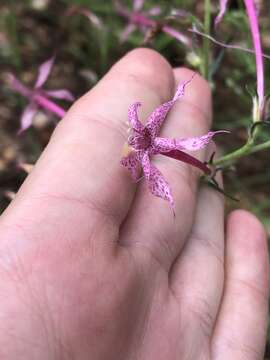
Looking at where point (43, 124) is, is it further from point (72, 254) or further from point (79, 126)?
point (72, 254)

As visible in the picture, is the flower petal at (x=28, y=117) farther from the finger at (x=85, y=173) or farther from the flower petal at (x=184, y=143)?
the flower petal at (x=184, y=143)

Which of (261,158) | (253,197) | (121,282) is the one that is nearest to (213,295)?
(121,282)

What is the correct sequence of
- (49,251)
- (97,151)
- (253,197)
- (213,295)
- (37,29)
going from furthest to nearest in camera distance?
(37,29) → (253,197) → (213,295) → (97,151) → (49,251)

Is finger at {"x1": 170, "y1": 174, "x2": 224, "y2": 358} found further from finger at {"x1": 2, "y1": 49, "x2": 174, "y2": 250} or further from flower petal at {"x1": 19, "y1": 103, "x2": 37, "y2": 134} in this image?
flower petal at {"x1": 19, "y1": 103, "x2": 37, "y2": 134}

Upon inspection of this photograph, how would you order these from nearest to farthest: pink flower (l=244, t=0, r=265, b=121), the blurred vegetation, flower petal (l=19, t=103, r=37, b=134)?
pink flower (l=244, t=0, r=265, b=121) < flower petal (l=19, t=103, r=37, b=134) < the blurred vegetation

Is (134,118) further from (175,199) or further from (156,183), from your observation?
(175,199)

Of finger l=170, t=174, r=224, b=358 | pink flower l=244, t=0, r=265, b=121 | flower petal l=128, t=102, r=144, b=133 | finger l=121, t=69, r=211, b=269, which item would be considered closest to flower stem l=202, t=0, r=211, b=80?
finger l=121, t=69, r=211, b=269

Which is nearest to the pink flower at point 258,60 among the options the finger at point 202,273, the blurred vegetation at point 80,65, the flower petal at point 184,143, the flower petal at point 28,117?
the flower petal at point 184,143
